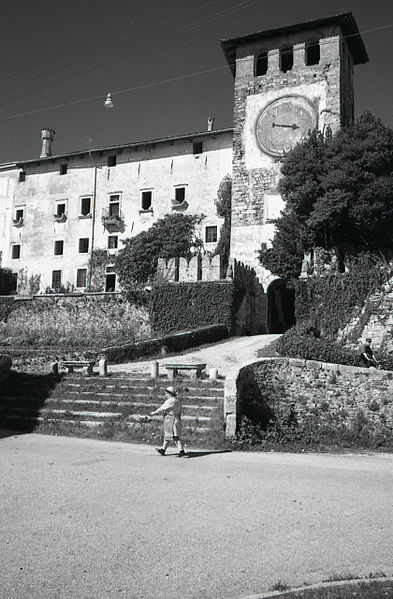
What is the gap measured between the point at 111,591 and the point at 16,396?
1333 centimetres

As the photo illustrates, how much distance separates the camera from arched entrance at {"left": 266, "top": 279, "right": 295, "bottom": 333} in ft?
111

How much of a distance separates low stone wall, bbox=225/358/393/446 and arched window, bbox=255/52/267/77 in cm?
2699

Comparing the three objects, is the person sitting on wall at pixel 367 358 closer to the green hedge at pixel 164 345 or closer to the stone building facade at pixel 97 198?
the green hedge at pixel 164 345

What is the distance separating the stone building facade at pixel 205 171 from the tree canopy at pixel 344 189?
4.22 metres

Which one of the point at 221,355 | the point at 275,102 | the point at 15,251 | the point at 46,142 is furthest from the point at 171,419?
the point at 46,142

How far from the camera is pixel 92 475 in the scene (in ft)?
31.5

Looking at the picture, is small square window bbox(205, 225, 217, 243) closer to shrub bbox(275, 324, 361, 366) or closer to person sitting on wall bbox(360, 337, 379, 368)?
shrub bbox(275, 324, 361, 366)

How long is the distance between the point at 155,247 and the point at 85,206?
891cm

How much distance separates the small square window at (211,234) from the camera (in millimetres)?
39406

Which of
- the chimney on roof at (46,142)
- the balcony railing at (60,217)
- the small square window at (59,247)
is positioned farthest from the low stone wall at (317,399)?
the chimney on roof at (46,142)

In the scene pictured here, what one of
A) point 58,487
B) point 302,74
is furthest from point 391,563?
point 302,74

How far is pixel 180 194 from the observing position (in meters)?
41.6

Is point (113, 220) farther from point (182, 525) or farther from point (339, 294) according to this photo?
point (182, 525)

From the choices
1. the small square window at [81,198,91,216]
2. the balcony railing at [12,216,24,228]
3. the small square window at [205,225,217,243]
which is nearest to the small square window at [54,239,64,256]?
the small square window at [81,198,91,216]
